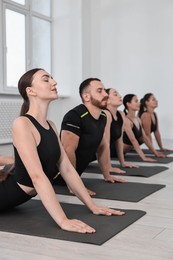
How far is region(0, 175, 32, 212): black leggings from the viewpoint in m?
1.98

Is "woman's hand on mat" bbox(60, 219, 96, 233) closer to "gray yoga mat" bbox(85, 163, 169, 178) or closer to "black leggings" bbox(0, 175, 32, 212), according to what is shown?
"black leggings" bbox(0, 175, 32, 212)

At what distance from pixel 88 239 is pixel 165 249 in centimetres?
32

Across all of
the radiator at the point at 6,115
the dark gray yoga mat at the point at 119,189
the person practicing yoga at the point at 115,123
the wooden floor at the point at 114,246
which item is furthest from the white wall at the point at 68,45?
the wooden floor at the point at 114,246

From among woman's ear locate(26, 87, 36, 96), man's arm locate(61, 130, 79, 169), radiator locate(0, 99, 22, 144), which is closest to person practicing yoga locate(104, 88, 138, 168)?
man's arm locate(61, 130, 79, 169)

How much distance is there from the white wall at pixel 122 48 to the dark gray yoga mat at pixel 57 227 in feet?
17.6

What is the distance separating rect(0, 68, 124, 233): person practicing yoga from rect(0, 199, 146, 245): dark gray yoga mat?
0.05 meters

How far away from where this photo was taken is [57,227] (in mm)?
1804

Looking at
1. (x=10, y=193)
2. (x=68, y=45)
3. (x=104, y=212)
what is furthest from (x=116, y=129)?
(x=68, y=45)

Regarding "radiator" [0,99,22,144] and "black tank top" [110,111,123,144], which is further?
"radiator" [0,99,22,144]

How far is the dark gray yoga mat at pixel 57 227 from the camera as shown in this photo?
168 cm

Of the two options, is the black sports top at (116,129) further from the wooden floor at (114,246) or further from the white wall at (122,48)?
the white wall at (122,48)

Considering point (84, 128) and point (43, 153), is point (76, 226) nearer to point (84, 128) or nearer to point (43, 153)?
point (43, 153)

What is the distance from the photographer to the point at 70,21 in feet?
24.7

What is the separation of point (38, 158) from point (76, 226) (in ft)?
1.15
